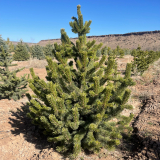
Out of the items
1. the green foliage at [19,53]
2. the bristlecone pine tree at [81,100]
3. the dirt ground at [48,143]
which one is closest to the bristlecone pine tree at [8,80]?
the dirt ground at [48,143]

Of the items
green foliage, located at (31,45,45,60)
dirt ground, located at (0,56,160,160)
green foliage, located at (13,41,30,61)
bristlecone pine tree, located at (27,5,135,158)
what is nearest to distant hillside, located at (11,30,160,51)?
green foliage, located at (31,45,45,60)

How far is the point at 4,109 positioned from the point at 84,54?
695cm

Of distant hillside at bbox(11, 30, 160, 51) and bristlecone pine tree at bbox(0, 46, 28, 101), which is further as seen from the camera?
distant hillside at bbox(11, 30, 160, 51)

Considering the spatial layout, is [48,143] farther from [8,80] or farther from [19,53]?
[19,53]

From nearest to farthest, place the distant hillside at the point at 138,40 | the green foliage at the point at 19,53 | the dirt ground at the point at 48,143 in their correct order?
the dirt ground at the point at 48,143
the green foliage at the point at 19,53
the distant hillside at the point at 138,40

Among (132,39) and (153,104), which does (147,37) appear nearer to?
(132,39)

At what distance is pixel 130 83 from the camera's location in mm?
2654

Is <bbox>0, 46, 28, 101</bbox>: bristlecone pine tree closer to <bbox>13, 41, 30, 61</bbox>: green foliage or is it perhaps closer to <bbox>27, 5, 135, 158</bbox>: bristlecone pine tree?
<bbox>27, 5, 135, 158</bbox>: bristlecone pine tree

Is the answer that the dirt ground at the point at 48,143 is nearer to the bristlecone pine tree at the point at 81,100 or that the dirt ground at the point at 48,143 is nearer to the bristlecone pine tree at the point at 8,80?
the bristlecone pine tree at the point at 81,100

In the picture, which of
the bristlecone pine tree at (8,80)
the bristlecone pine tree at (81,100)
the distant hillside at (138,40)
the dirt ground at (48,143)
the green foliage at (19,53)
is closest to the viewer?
the bristlecone pine tree at (81,100)

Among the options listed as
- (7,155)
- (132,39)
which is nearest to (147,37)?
(132,39)

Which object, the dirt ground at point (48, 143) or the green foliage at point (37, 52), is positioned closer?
the dirt ground at point (48, 143)

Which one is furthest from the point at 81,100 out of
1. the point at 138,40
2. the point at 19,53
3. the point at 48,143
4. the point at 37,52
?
the point at 138,40

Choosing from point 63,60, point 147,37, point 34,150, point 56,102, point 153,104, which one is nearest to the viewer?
point 56,102
